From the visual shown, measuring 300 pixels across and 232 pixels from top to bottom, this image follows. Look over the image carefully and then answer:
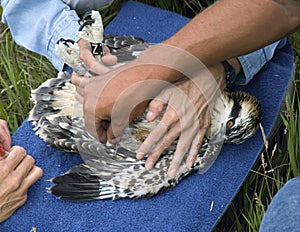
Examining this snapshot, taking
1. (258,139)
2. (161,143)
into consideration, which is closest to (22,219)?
(161,143)

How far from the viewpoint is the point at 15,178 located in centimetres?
215

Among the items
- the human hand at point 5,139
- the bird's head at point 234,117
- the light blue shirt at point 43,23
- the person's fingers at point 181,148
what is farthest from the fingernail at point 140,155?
the light blue shirt at point 43,23

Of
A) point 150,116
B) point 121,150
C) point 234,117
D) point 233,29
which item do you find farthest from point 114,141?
point 233,29

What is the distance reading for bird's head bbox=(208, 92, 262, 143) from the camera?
217 centimetres

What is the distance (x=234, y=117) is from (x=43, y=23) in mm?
1041

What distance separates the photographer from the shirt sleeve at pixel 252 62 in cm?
235

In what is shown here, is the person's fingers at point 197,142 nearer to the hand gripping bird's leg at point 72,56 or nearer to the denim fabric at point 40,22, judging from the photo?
the hand gripping bird's leg at point 72,56

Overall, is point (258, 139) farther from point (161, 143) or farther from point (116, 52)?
point (116, 52)

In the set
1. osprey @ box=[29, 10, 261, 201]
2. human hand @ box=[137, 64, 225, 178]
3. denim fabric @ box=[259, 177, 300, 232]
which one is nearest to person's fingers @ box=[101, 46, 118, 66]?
osprey @ box=[29, 10, 261, 201]

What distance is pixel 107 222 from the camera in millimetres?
2086

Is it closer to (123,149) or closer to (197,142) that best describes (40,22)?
(123,149)

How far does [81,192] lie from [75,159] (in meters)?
0.18

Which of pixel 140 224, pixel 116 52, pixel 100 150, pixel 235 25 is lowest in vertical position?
pixel 140 224

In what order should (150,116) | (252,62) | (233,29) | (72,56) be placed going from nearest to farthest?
(233,29), (150,116), (72,56), (252,62)
